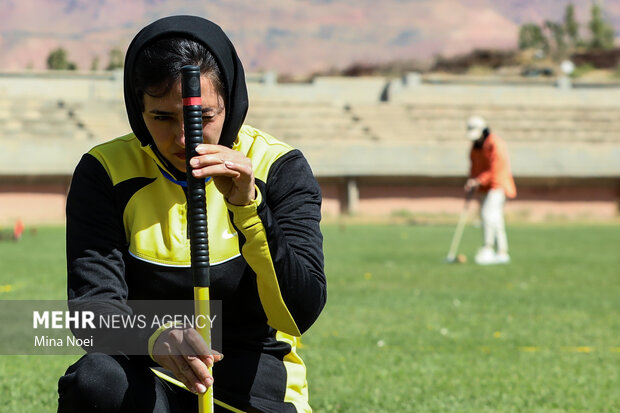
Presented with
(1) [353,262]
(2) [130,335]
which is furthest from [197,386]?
(1) [353,262]

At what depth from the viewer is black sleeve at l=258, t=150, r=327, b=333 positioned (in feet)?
9.12

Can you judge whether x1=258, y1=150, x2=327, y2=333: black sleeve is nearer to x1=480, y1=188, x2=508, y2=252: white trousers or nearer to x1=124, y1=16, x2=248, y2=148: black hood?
x1=124, y1=16, x2=248, y2=148: black hood

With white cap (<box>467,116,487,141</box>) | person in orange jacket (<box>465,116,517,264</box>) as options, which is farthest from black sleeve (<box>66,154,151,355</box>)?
white cap (<box>467,116,487,141</box>)

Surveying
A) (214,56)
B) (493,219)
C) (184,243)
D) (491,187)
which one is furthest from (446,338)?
(491,187)

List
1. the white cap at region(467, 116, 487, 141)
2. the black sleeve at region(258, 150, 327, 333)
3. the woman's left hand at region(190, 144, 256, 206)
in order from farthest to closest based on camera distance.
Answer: the white cap at region(467, 116, 487, 141) < the black sleeve at region(258, 150, 327, 333) < the woman's left hand at region(190, 144, 256, 206)

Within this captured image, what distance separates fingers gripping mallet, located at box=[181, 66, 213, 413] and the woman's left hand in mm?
37

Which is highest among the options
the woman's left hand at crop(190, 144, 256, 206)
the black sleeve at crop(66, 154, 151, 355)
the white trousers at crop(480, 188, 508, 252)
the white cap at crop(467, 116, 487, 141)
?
the woman's left hand at crop(190, 144, 256, 206)

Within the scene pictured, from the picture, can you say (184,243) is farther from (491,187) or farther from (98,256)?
(491,187)

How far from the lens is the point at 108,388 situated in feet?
9.04

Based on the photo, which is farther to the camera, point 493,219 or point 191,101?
point 493,219

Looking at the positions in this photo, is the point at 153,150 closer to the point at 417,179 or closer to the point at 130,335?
the point at 130,335

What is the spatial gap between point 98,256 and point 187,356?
1.65ft

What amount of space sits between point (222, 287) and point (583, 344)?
15.5 feet

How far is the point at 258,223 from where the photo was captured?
8.64 ft
